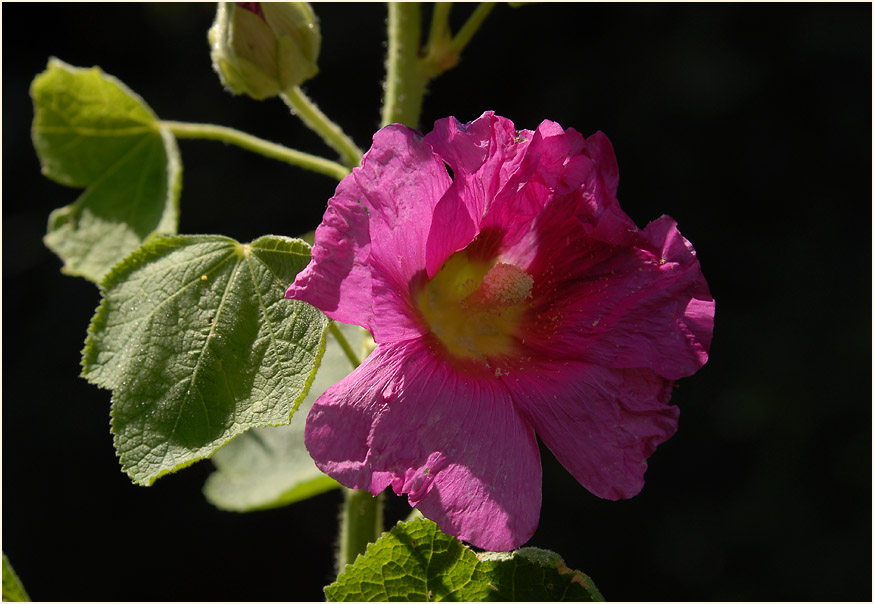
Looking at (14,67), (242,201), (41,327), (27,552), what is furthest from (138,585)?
(14,67)

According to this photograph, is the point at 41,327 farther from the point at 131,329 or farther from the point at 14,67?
the point at 131,329

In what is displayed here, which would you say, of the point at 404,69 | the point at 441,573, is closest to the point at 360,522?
the point at 441,573

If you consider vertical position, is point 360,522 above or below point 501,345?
below

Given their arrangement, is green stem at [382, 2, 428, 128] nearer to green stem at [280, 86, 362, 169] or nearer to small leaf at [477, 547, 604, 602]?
green stem at [280, 86, 362, 169]

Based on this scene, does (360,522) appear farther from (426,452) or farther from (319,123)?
(319,123)

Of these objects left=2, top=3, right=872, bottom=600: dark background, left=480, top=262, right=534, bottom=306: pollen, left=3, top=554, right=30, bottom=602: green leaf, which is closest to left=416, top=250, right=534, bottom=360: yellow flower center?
left=480, top=262, right=534, bottom=306: pollen

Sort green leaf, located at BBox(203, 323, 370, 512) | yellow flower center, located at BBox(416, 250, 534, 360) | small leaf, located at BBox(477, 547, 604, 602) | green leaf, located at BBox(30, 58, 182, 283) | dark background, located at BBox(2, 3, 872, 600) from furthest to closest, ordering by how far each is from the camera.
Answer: dark background, located at BBox(2, 3, 872, 600)
green leaf, located at BBox(203, 323, 370, 512)
green leaf, located at BBox(30, 58, 182, 283)
yellow flower center, located at BBox(416, 250, 534, 360)
small leaf, located at BBox(477, 547, 604, 602)
